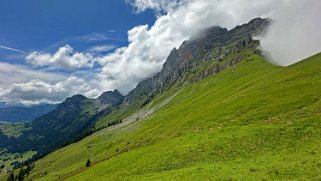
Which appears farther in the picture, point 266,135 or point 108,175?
point 108,175

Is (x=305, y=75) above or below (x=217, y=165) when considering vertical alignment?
above

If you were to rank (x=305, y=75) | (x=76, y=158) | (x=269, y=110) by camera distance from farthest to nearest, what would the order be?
(x=76, y=158)
(x=305, y=75)
(x=269, y=110)

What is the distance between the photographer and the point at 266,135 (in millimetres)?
50094

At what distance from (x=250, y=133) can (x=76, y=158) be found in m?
163

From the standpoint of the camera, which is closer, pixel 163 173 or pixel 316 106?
pixel 163 173

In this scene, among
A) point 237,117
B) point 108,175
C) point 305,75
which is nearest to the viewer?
point 108,175

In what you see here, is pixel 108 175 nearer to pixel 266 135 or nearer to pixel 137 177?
pixel 137 177

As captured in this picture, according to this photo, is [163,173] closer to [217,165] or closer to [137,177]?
[137,177]

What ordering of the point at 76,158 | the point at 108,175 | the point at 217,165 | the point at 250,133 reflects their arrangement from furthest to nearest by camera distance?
the point at 76,158 → the point at 108,175 → the point at 250,133 → the point at 217,165

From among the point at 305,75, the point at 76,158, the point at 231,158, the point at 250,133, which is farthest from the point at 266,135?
the point at 76,158

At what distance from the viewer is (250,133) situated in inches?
2084

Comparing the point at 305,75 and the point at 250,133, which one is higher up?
the point at 305,75

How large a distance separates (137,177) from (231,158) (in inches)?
610

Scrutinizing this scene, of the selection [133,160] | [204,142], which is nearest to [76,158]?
[133,160]
